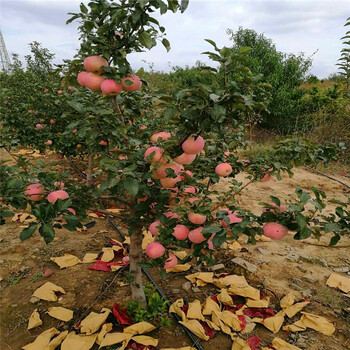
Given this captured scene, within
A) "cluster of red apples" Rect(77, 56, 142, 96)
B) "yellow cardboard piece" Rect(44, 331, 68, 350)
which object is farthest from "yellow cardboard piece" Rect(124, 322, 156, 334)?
"cluster of red apples" Rect(77, 56, 142, 96)

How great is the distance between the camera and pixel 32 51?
5500mm

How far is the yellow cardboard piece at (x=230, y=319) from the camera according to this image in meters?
1.91

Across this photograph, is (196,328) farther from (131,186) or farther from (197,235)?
(131,186)

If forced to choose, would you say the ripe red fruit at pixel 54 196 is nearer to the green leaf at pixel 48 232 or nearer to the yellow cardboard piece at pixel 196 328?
the green leaf at pixel 48 232

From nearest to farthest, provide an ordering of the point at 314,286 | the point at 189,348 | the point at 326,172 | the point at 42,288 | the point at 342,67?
the point at 189,348
the point at 42,288
the point at 314,286
the point at 326,172
the point at 342,67

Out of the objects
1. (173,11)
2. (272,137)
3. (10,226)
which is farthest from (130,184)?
(272,137)

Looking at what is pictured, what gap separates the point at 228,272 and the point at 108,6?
2235mm

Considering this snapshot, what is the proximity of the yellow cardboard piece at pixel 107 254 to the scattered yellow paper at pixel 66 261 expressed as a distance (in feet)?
0.76

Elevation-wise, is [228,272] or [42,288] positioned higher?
[42,288]

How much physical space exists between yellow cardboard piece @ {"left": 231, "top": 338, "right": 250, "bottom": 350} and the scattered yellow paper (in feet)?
5.05

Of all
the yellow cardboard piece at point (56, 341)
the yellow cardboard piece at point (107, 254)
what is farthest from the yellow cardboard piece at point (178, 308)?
the yellow cardboard piece at point (107, 254)

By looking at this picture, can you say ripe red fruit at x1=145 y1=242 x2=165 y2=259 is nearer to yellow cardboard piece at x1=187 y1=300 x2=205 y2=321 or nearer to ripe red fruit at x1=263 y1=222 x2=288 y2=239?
ripe red fruit at x1=263 y1=222 x2=288 y2=239

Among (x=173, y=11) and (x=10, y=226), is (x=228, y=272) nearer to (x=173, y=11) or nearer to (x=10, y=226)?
(x=173, y=11)

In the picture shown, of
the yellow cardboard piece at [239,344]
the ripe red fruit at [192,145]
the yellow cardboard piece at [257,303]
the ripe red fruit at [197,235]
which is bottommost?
the yellow cardboard piece at [239,344]
